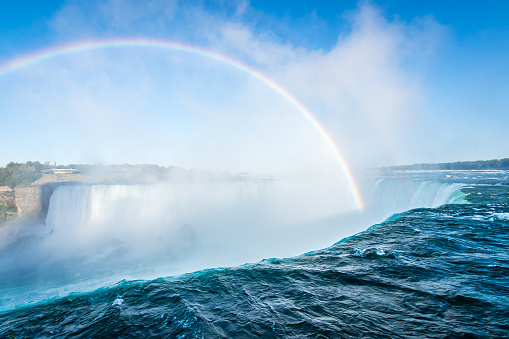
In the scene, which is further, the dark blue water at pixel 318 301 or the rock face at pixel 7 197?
the rock face at pixel 7 197

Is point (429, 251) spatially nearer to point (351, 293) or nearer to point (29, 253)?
point (351, 293)

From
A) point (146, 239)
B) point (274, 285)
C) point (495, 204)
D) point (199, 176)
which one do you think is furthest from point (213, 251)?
point (199, 176)

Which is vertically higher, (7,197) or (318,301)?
(7,197)

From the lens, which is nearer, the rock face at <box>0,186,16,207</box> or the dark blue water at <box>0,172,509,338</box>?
the dark blue water at <box>0,172,509,338</box>

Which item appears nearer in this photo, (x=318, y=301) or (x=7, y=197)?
(x=318, y=301)
